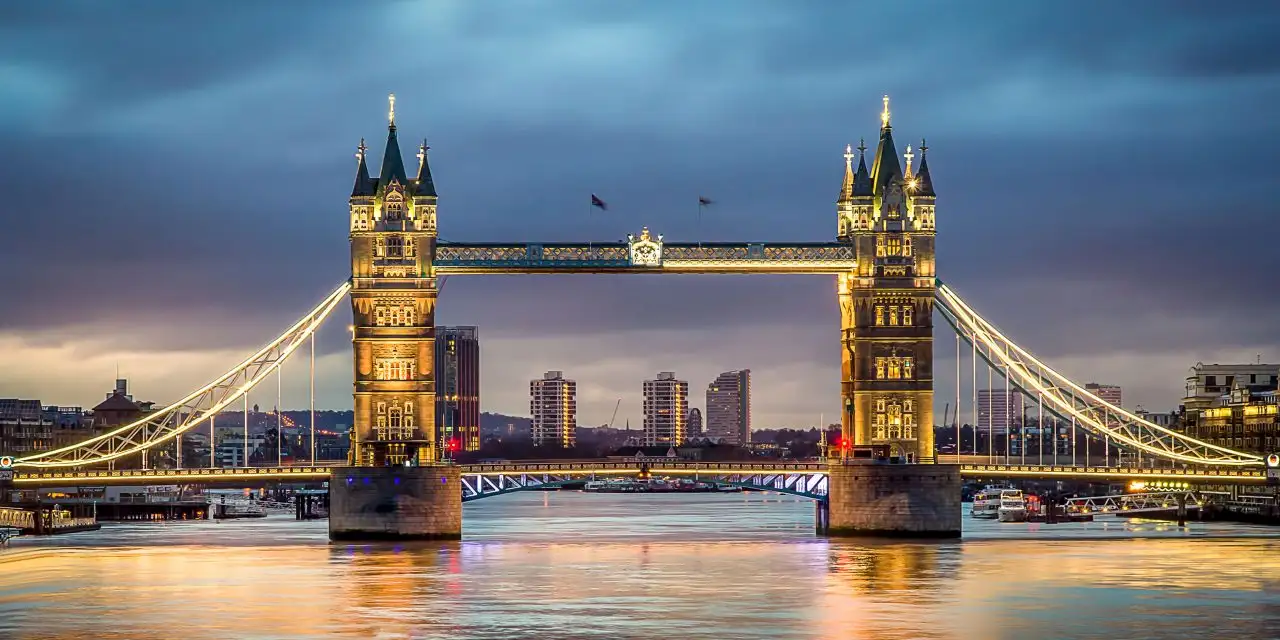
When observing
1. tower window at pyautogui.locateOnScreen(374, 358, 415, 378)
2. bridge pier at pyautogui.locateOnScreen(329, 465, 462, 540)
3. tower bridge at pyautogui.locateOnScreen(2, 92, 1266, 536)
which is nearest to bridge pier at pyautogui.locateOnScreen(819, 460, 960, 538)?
tower bridge at pyautogui.locateOnScreen(2, 92, 1266, 536)

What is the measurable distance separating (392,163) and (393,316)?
10012mm

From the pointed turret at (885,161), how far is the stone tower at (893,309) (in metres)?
0.07

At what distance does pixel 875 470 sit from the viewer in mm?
139500

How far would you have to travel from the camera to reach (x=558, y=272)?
14038 cm

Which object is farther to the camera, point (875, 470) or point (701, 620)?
point (875, 470)

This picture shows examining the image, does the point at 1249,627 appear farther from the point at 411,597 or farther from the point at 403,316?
the point at 403,316

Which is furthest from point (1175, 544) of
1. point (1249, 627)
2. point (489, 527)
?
point (489, 527)

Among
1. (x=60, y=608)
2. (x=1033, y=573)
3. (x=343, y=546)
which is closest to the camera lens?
(x=60, y=608)

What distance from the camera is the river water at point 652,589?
8112 centimetres

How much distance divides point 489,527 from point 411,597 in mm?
104618

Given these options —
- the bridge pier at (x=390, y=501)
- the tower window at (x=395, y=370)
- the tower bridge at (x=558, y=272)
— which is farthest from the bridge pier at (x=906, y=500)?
the tower window at (x=395, y=370)

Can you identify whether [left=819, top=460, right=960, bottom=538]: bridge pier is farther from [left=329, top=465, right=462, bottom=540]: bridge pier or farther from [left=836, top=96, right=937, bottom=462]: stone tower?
[left=329, top=465, right=462, bottom=540]: bridge pier

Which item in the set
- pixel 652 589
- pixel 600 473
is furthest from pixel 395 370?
pixel 652 589

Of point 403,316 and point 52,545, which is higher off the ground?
point 403,316
